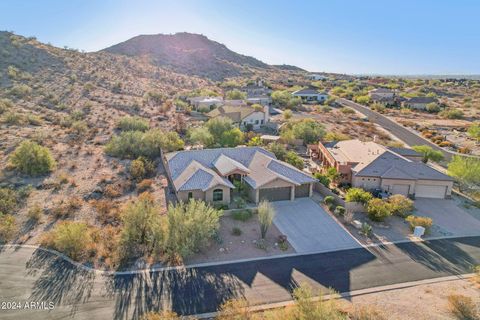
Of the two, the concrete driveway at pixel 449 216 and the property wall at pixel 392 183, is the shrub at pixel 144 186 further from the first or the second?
the concrete driveway at pixel 449 216

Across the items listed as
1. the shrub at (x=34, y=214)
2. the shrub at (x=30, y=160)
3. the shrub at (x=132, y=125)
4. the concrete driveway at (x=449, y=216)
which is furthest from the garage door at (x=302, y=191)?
the shrub at (x=132, y=125)

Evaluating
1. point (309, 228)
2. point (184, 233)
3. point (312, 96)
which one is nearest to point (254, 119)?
point (309, 228)

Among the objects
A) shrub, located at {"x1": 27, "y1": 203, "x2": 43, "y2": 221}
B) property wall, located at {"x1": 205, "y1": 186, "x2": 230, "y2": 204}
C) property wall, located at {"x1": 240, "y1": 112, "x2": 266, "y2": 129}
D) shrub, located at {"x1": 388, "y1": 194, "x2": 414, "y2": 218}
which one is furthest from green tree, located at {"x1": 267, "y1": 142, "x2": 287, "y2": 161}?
shrub, located at {"x1": 27, "y1": 203, "x2": 43, "y2": 221}

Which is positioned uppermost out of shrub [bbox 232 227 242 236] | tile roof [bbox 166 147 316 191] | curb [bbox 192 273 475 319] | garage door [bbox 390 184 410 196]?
tile roof [bbox 166 147 316 191]

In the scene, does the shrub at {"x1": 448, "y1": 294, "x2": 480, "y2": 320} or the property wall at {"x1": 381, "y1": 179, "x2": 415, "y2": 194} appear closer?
the shrub at {"x1": 448, "y1": 294, "x2": 480, "y2": 320}

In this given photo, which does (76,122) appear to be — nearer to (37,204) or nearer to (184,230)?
(37,204)

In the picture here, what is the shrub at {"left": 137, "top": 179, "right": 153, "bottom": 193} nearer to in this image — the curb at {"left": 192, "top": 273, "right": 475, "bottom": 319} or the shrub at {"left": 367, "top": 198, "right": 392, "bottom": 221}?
the curb at {"left": 192, "top": 273, "right": 475, "bottom": 319}
